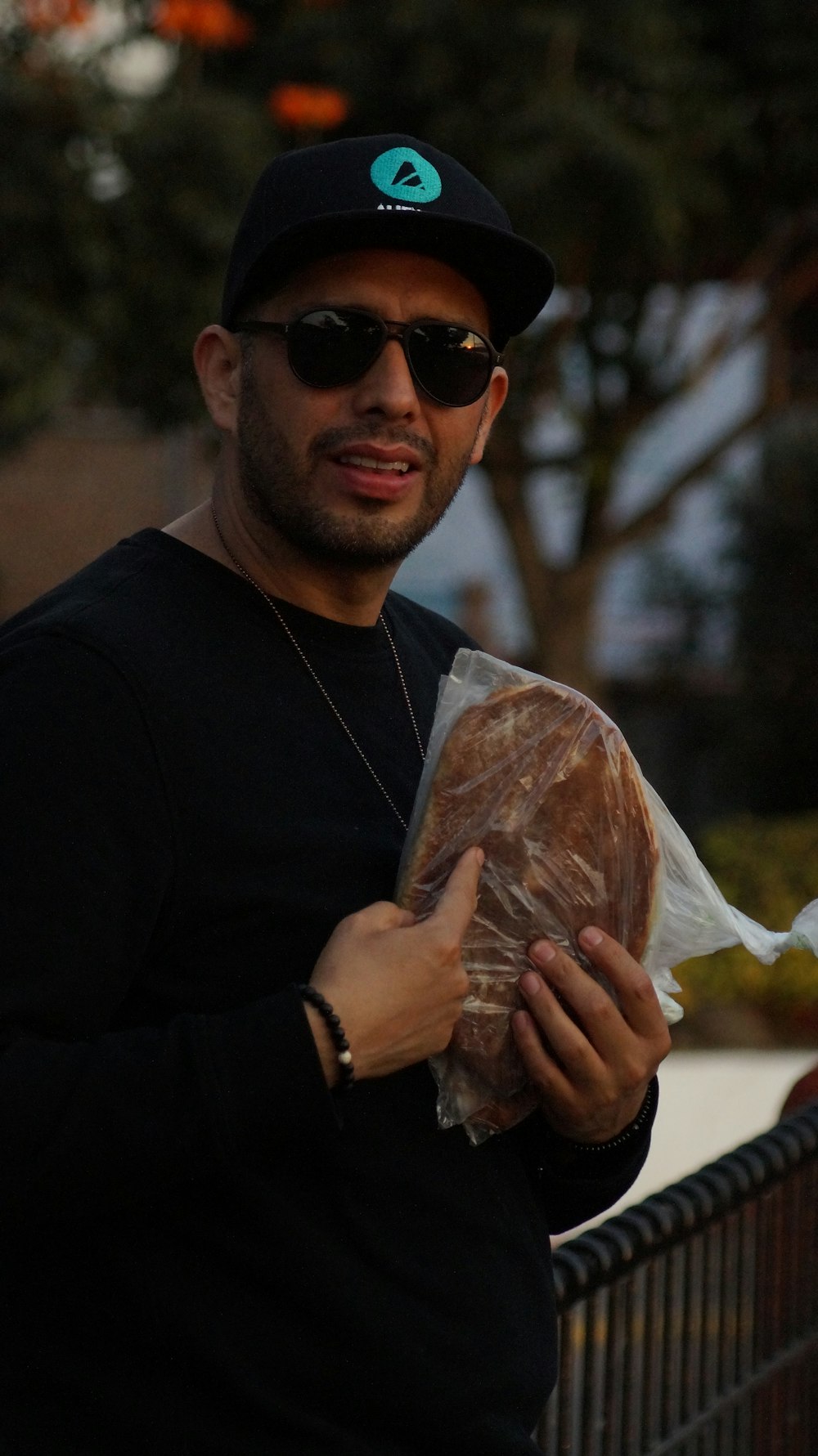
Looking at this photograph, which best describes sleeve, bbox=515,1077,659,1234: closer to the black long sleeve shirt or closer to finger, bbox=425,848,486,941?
the black long sleeve shirt

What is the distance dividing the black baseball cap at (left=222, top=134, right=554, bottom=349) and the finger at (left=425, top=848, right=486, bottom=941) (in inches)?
24.8

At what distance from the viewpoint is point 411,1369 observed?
5.05 feet

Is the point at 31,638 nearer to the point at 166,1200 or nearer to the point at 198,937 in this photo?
the point at 198,937

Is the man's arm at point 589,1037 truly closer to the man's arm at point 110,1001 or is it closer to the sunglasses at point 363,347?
the man's arm at point 110,1001

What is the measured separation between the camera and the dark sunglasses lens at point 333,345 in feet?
5.56

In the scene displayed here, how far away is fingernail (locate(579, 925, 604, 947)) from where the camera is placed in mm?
1615

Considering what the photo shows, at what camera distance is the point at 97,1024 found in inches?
56.6

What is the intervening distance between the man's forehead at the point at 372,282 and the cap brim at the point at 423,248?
1 centimetres

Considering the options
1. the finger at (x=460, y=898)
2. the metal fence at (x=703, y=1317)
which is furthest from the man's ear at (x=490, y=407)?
the metal fence at (x=703, y=1317)

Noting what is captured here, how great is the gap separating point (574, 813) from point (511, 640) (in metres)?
14.1

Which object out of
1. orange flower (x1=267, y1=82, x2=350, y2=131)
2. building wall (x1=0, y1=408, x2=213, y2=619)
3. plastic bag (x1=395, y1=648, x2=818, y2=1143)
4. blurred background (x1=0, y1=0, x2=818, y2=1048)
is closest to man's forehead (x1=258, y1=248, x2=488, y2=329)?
plastic bag (x1=395, y1=648, x2=818, y2=1143)

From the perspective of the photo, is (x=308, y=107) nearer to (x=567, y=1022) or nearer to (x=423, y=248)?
(x=423, y=248)

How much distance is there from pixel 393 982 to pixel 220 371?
75 centimetres

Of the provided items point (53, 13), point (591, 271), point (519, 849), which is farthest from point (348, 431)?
point (591, 271)
